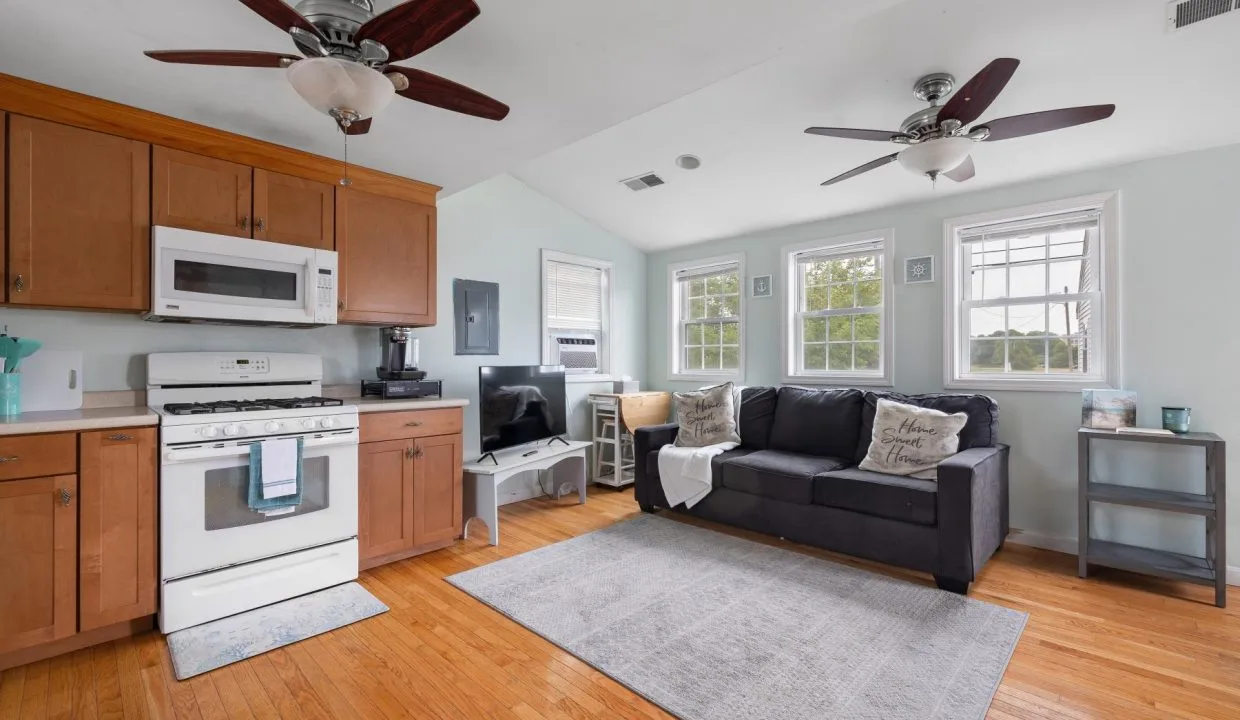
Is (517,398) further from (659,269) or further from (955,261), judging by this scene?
(955,261)

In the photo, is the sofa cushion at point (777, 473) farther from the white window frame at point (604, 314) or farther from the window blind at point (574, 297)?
the window blind at point (574, 297)

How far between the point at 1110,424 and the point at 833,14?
9.18 feet

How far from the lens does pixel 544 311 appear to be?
4691 mm

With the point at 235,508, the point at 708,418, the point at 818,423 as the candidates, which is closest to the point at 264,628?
the point at 235,508

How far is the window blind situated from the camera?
483cm

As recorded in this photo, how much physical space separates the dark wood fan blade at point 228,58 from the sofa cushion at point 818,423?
352 cm

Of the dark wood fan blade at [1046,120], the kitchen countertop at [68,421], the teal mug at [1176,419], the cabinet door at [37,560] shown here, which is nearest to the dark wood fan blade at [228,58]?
the kitchen countertop at [68,421]

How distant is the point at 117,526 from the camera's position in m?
2.25

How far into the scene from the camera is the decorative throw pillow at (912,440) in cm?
312

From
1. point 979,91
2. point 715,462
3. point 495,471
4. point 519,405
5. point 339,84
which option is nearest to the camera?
point 339,84

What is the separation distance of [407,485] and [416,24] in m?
2.42

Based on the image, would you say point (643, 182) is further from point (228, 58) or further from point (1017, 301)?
point (228, 58)

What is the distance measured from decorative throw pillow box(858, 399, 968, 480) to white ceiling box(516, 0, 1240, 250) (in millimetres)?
1561

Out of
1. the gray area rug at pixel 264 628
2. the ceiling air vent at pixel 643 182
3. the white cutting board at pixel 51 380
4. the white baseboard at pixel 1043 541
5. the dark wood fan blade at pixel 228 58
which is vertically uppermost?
the ceiling air vent at pixel 643 182
